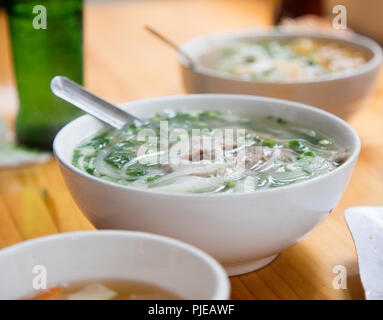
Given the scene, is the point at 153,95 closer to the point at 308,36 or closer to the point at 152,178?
the point at 308,36

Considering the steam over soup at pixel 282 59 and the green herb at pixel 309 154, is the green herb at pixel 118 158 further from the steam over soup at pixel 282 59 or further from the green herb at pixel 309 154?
the steam over soup at pixel 282 59

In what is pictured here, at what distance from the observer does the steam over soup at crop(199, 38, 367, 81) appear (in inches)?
69.5

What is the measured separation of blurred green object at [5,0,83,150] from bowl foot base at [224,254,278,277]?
827 millimetres

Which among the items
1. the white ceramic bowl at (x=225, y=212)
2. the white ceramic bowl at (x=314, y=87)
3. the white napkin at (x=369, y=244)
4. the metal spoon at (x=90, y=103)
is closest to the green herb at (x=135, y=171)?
the white ceramic bowl at (x=225, y=212)

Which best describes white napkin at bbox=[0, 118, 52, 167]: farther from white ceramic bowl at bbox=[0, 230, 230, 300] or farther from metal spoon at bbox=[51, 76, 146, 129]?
white ceramic bowl at bbox=[0, 230, 230, 300]

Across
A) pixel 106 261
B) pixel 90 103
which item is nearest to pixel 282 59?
pixel 90 103

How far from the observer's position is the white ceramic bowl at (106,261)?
810mm

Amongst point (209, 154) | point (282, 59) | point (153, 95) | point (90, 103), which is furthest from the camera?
point (153, 95)

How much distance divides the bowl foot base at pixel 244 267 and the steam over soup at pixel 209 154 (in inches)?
5.8

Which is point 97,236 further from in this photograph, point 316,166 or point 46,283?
point 316,166

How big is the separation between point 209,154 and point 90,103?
295mm

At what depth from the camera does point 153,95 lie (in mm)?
2092

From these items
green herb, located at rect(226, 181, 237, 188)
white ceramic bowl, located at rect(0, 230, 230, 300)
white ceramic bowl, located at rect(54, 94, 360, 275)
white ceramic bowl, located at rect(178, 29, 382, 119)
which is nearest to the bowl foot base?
white ceramic bowl, located at rect(54, 94, 360, 275)

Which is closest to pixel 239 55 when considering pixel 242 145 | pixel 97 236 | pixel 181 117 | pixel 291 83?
pixel 291 83
